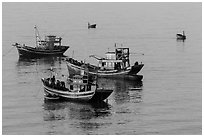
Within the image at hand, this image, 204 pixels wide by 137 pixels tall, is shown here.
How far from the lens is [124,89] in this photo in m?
82.4

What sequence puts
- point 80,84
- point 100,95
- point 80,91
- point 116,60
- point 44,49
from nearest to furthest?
point 80,84, point 100,95, point 80,91, point 116,60, point 44,49

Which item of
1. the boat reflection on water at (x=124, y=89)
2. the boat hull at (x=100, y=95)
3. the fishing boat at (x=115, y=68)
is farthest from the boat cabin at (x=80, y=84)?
the fishing boat at (x=115, y=68)

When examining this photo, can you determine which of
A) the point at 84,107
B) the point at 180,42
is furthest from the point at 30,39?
the point at 84,107

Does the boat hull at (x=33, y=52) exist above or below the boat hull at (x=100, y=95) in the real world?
above

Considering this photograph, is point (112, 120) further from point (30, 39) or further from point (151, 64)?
point (30, 39)

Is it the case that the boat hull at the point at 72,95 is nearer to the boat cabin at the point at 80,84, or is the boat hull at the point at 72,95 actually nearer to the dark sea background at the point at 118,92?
the boat cabin at the point at 80,84

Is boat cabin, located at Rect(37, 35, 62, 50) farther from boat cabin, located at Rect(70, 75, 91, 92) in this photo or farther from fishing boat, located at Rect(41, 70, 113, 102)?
boat cabin, located at Rect(70, 75, 91, 92)

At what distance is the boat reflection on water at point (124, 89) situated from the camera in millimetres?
74188

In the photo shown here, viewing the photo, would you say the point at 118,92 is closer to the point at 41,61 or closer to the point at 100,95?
the point at 100,95

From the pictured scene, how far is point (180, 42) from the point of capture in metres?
139

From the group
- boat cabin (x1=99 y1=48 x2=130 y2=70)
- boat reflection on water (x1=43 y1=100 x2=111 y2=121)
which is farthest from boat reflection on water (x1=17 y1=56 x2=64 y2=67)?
boat reflection on water (x1=43 y1=100 x2=111 y2=121)

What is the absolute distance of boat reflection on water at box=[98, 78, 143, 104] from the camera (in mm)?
74188

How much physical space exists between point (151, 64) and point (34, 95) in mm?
30889

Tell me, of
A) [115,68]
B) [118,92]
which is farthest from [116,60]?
[118,92]
